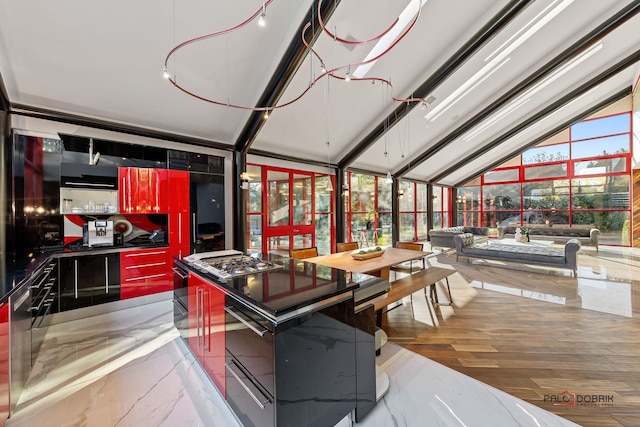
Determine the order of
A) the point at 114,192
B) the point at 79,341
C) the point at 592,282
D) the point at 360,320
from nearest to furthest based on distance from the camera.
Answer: the point at 360,320, the point at 79,341, the point at 114,192, the point at 592,282

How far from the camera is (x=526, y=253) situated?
212 inches

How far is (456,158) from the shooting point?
8.98 metres

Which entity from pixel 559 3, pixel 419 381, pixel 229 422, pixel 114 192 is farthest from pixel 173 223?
pixel 559 3

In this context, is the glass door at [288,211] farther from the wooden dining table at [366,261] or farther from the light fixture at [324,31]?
the wooden dining table at [366,261]

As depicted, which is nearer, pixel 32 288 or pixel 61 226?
pixel 32 288

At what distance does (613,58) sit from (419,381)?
8147 millimetres

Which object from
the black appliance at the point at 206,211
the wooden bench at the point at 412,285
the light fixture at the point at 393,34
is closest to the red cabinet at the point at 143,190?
the black appliance at the point at 206,211

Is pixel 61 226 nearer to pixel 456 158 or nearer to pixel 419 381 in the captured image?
pixel 419 381

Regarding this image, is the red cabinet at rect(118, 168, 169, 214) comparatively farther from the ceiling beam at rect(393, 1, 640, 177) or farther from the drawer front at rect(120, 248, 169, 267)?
the ceiling beam at rect(393, 1, 640, 177)

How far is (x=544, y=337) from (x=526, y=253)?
3.46 metres

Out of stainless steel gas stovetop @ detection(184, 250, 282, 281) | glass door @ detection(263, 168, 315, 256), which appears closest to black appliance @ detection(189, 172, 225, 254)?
glass door @ detection(263, 168, 315, 256)

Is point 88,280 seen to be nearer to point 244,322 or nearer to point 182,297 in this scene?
point 182,297

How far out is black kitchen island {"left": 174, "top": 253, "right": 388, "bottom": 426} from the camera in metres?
1.21

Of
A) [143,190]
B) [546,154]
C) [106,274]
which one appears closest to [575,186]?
[546,154]
